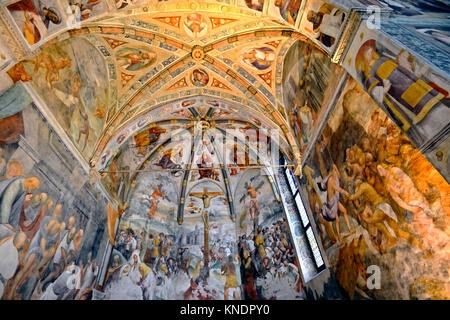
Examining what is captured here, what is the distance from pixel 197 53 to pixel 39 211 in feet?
24.7

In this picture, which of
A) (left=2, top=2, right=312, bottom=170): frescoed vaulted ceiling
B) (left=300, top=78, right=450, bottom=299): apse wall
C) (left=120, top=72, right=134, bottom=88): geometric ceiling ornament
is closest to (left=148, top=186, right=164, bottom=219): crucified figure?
(left=2, top=2, right=312, bottom=170): frescoed vaulted ceiling

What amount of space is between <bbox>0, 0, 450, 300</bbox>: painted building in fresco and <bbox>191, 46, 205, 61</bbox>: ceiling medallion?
0.13 ft

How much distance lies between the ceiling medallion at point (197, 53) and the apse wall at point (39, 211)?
5.72m

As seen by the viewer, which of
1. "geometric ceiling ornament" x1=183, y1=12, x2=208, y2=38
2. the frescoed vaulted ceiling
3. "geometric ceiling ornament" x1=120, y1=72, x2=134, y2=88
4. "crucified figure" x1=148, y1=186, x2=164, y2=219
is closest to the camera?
the frescoed vaulted ceiling

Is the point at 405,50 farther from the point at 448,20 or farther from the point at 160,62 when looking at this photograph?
the point at 160,62

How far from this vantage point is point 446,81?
3.62 m

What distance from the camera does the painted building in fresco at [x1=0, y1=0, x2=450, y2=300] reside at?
16.4ft

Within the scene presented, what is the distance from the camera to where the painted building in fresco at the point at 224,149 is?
4992mm

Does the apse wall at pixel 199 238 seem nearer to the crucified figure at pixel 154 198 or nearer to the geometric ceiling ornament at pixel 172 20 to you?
the crucified figure at pixel 154 198

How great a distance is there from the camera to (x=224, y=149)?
16.0 metres

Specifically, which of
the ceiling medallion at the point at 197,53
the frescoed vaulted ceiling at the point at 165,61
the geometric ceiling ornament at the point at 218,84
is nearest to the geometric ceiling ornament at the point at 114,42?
the frescoed vaulted ceiling at the point at 165,61

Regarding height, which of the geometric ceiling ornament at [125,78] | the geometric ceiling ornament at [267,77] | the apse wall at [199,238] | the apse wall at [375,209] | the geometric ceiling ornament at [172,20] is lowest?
the apse wall at [375,209]

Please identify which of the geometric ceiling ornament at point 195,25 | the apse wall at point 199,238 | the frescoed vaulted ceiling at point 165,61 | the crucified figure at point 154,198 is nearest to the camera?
the frescoed vaulted ceiling at point 165,61

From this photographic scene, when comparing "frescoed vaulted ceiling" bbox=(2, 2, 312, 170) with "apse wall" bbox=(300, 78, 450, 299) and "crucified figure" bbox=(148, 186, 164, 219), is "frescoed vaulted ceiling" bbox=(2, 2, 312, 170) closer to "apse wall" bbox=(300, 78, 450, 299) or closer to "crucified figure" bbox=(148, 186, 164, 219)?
"apse wall" bbox=(300, 78, 450, 299)
